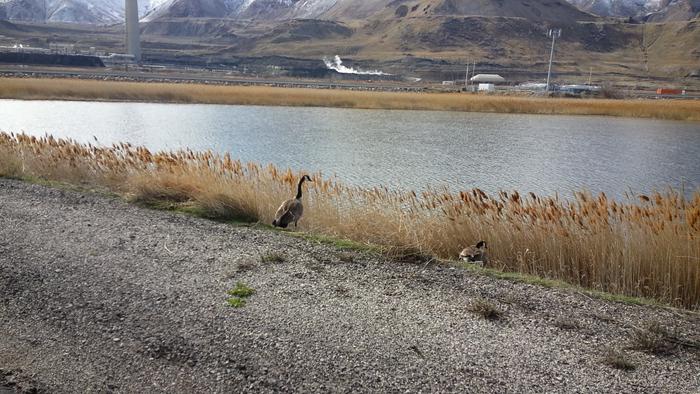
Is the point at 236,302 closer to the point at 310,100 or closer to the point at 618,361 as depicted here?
the point at 618,361

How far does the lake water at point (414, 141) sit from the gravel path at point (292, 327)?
32.7 feet

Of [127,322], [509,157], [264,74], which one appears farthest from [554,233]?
[264,74]

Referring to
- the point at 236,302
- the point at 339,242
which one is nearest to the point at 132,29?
the point at 339,242

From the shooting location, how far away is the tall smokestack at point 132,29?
134375mm

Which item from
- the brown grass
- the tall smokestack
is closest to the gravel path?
the brown grass

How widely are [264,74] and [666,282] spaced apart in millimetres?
119121

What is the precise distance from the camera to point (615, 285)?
8.30 m

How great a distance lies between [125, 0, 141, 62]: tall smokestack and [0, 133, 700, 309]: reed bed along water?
13040 cm

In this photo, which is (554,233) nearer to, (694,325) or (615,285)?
(615,285)

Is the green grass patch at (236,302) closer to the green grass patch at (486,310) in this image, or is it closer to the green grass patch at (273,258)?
the green grass patch at (273,258)

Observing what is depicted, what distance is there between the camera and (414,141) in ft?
107

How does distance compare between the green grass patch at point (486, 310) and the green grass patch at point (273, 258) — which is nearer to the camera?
the green grass patch at point (486, 310)

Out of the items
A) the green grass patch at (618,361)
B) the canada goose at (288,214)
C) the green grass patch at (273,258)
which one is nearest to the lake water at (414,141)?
the canada goose at (288,214)

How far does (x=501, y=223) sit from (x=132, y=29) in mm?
142884
